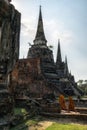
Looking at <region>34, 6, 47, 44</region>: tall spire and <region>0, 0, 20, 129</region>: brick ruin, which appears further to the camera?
<region>34, 6, 47, 44</region>: tall spire

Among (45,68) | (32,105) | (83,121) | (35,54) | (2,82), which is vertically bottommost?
(83,121)

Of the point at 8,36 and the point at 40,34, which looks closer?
the point at 8,36

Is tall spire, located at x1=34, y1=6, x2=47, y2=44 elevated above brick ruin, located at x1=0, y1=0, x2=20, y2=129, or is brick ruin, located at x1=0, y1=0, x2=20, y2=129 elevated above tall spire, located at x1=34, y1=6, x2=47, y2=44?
tall spire, located at x1=34, y1=6, x2=47, y2=44

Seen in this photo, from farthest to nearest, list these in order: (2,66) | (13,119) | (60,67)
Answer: (60,67) < (13,119) < (2,66)

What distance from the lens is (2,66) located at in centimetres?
666

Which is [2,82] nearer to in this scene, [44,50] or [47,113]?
[47,113]

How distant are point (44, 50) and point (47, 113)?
69.7ft

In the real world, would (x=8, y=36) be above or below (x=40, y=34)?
below

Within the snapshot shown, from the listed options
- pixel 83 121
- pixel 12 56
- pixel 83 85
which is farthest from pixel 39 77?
pixel 83 85

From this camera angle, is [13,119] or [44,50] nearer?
[13,119]

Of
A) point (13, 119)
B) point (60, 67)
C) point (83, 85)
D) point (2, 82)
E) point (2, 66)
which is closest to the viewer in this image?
point (2, 66)

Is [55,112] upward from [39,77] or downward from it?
downward

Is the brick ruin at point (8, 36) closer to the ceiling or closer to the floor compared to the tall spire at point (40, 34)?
closer to the floor

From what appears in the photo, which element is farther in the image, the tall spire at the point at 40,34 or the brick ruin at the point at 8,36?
the tall spire at the point at 40,34
